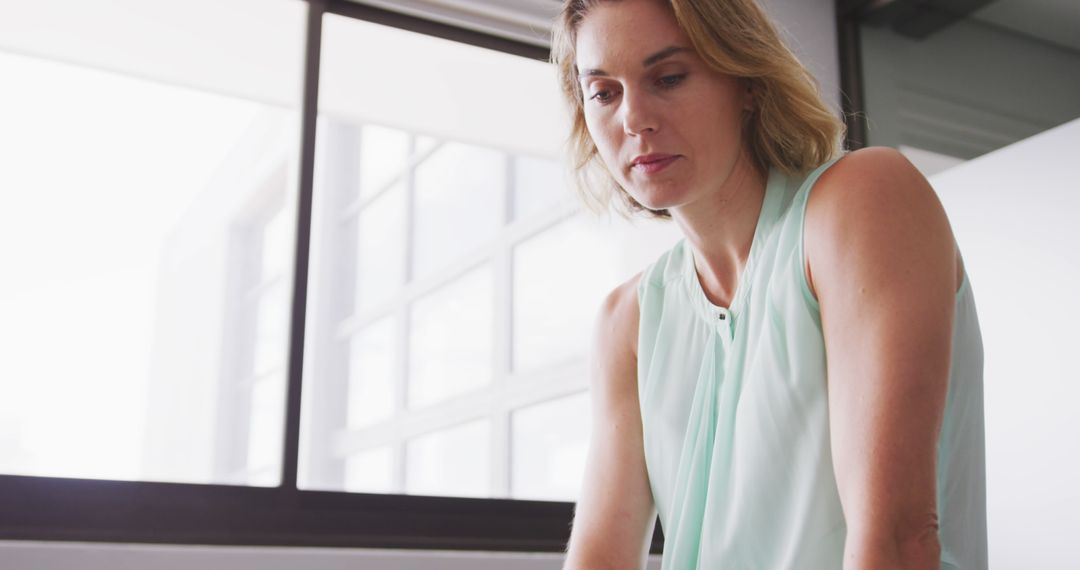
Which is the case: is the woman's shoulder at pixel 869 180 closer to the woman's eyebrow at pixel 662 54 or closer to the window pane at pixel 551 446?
the woman's eyebrow at pixel 662 54

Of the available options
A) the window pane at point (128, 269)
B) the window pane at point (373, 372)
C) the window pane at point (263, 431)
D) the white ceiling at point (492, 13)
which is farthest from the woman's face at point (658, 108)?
the window pane at point (263, 431)

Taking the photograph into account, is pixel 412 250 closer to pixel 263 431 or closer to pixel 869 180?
pixel 263 431

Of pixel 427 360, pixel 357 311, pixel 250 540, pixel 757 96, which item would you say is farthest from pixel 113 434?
pixel 757 96

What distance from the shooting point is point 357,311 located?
676 cm

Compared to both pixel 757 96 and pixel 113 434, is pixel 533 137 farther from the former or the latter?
pixel 113 434

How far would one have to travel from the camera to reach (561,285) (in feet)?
15.0

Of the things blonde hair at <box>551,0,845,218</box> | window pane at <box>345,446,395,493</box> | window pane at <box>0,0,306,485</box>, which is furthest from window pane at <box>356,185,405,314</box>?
blonde hair at <box>551,0,845,218</box>

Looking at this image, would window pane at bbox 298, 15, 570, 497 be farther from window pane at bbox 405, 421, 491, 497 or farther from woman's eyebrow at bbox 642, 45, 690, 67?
woman's eyebrow at bbox 642, 45, 690, 67

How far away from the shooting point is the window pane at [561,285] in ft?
14.8

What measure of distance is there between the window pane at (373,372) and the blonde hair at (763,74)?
5103 mm

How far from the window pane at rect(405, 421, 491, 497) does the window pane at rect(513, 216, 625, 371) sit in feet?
2.15

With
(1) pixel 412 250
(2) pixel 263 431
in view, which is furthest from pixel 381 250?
(2) pixel 263 431

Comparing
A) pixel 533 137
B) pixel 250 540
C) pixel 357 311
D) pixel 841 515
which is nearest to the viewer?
pixel 841 515

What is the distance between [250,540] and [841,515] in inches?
47.5
